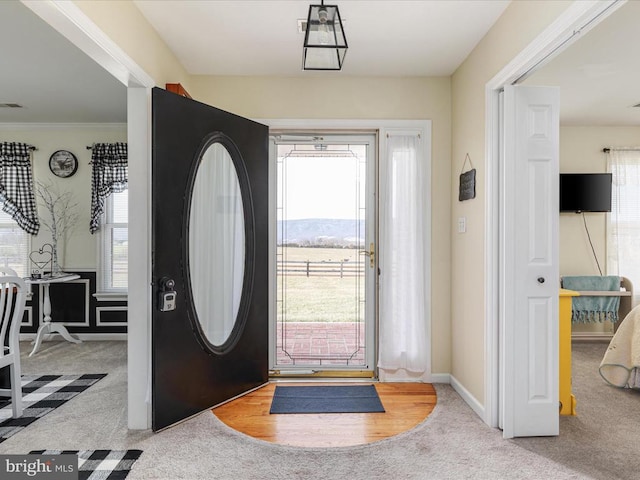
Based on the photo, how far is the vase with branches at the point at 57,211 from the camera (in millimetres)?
5270

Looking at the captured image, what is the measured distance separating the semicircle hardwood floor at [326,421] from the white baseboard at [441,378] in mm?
263

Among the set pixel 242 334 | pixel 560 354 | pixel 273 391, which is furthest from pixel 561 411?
pixel 242 334

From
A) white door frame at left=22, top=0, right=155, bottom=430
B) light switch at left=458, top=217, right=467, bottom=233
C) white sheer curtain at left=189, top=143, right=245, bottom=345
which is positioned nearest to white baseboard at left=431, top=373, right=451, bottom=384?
light switch at left=458, top=217, right=467, bottom=233

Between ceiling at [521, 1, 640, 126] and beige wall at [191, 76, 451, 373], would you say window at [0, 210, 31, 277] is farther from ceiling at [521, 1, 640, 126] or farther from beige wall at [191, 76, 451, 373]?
ceiling at [521, 1, 640, 126]

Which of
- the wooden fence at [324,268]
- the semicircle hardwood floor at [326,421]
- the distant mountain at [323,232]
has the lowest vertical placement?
the semicircle hardwood floor at [326,421]

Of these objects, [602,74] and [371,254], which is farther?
[371,254]

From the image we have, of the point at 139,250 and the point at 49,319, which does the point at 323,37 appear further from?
the point at 49,319

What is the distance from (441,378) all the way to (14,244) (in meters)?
5.30

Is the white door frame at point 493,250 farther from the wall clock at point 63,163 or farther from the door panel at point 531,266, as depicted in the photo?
the wall clock at point 63,163

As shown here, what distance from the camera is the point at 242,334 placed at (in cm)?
340

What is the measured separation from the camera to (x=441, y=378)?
3707 millimetres

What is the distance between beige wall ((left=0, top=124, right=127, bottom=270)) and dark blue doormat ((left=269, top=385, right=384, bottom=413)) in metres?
3.36

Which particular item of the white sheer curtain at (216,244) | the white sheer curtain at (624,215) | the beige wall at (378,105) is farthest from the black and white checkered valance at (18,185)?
the white sheer curtain at (624,215)

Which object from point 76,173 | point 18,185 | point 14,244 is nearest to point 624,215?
point 76,173
